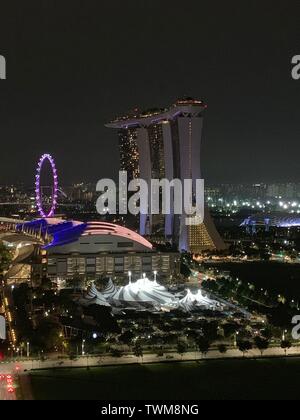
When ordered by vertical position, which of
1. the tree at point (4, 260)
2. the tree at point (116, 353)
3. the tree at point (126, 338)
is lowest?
the tree at point (116, 353)

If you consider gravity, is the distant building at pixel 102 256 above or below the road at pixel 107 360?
above

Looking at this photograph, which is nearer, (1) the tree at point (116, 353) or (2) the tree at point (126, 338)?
(1) the tree at point (116, 353)

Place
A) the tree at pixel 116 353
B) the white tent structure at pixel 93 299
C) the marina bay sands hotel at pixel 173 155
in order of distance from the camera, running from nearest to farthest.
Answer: the tree at pixel 116 353 < the white tent structure at pixel 93 299 < the marina bay sands hotel at pixel 173 155

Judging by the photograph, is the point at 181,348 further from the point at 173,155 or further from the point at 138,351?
the point at 173,155

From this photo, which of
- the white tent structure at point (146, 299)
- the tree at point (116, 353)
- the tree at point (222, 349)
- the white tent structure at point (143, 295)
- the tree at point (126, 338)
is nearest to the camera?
the tree at point (116, 353)

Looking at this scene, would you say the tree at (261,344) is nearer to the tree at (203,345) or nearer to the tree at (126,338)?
the tree at (203,345)

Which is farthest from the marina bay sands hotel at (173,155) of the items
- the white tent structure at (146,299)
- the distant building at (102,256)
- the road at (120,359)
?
the road at (120,359)

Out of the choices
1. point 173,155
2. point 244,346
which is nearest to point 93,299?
point 244,346

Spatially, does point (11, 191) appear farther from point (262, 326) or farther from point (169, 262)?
point (262, 326)

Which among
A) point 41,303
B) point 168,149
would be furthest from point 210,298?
point 168,149
